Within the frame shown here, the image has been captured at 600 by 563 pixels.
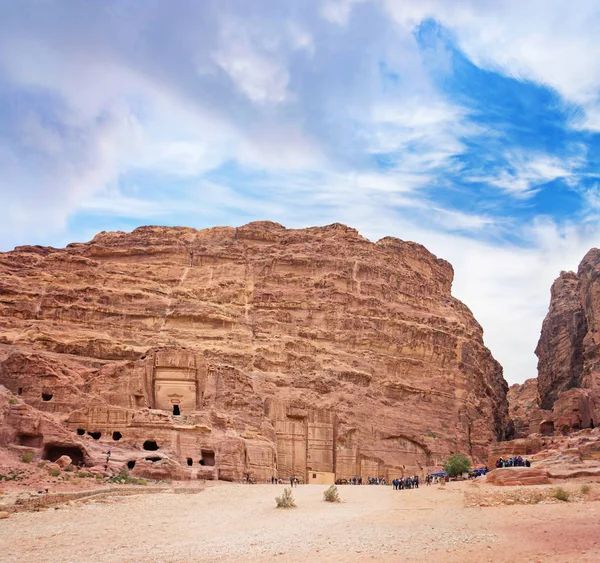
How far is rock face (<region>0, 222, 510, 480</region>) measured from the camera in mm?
44812

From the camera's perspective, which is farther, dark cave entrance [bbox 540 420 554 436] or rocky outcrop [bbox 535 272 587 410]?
rocky outcrop [bbox 535 272 587 410]

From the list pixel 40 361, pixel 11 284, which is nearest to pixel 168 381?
pixel 40 361

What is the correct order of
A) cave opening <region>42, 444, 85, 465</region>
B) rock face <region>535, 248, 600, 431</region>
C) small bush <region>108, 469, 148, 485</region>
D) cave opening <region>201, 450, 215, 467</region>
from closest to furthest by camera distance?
1. small bush <region>108, 469, 148, 485</region>
2. cave opening <region>42, 444, 85, 465</region>
3. cave opening <region>201, 450, 215, 467</region>
4. rock face <region>535, 248, 600, 431</region>

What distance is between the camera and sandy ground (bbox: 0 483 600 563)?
1841 centimetres

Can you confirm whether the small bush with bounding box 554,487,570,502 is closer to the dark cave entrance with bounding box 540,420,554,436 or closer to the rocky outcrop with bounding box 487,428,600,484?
the rocky outcrop with bounding box 487,428,600,484

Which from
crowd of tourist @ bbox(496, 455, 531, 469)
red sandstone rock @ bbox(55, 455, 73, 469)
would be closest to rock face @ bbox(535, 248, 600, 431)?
crowd of tourist @ bbox(496, 455, 531, 469)

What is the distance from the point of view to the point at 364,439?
5844 centimetres

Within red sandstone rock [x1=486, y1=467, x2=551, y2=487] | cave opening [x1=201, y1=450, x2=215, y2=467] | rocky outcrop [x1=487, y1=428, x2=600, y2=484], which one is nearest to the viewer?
red sandstone rock [x1=486, y1=467, x2=551, y2=487]

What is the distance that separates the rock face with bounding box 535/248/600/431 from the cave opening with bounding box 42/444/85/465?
94.0 ft

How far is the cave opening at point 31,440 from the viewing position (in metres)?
36.0

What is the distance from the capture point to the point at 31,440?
119 feet

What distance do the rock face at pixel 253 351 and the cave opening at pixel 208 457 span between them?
0.06m

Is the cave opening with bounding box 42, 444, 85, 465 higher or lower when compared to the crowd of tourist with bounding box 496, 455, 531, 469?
higher

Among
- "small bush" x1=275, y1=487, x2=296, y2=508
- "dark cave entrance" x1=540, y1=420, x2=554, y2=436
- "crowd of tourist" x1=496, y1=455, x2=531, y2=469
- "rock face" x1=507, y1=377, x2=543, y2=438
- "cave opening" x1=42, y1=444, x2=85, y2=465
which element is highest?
"rock face" x1=507, y1=377, x2=543, y2=438
